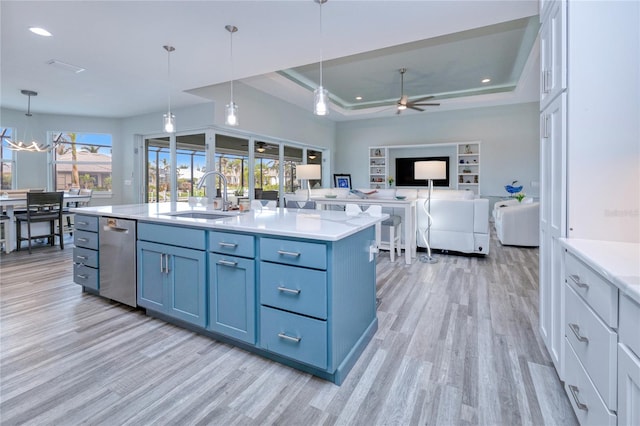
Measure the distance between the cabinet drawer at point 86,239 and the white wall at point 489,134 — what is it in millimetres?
7615

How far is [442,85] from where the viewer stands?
6902mm

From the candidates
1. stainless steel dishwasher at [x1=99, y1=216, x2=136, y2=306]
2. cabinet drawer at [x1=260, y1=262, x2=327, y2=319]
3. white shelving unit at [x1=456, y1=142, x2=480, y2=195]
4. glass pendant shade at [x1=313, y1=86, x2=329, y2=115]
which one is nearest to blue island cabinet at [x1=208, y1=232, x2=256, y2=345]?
cabinet drawer at [x1=260, y1=262, x2=327, y2=319]

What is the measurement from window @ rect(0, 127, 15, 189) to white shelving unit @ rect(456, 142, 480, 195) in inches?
394

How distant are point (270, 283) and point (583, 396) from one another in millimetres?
1503

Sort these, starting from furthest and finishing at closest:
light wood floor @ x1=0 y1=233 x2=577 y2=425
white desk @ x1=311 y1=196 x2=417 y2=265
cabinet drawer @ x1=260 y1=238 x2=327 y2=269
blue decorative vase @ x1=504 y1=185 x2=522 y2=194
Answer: blue decorative vase @ x1=504 y1=185 x2=522 y2=194, white desk @ x1=311 y1=196 x2=417 y2=265, cabinet drawer @ x1=260 y1=238 x2=327 y2=269, light wood floor @ x1=0 y1=233 x2=577 y2=425

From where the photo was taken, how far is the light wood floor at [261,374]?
4.87 ft

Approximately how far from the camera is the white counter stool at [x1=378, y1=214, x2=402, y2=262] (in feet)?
14.3

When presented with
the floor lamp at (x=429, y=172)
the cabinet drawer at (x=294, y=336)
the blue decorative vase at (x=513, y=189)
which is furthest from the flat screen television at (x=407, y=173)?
the cabinet drawer at (x=294, y=336)

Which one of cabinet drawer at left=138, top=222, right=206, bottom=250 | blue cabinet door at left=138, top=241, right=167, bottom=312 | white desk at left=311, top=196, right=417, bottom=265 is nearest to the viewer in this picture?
cabinet drawer at left=138, top=222, right=206, bottom=250

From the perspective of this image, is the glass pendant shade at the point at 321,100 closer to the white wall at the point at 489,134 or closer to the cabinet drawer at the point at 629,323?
the cabinet drawer at the point at 629,323

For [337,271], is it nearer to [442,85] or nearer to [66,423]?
[66,423]

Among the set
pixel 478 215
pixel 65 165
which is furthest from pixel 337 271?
pixel 65 165

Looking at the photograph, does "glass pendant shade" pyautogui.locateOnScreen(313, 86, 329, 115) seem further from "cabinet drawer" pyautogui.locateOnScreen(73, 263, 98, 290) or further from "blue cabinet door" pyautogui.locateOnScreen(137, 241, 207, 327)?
"cabinet drawer" pyautogui.locateOnScreen(73, 263, 98, 290)

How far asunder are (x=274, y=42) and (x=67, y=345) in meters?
3.27
